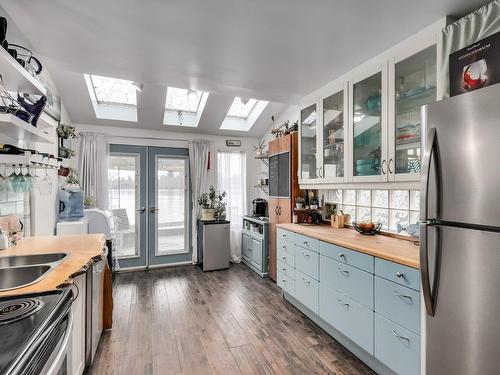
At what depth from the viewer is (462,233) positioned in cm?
118

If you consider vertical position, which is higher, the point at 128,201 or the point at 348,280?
the point at 128,201

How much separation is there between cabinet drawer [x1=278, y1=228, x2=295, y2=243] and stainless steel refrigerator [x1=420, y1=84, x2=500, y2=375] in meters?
1.69

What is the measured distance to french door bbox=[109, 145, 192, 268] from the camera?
14.3 feet

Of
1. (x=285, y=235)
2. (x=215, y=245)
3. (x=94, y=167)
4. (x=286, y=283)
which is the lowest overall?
(x=286, y=283)

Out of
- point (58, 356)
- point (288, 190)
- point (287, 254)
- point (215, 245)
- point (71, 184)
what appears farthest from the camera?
point (215, 245)

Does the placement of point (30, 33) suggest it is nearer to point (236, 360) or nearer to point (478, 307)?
point (236, 360)

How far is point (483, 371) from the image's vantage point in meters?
1.12

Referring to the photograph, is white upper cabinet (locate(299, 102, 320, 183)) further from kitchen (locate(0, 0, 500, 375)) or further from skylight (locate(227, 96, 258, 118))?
skylight (locate(227, 96, 258, 118))

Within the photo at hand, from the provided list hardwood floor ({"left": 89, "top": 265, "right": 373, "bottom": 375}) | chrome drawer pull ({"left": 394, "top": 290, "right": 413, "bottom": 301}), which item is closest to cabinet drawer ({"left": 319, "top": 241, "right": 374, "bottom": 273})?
chrome drawer pull ({"left": 394, "top": 290, "right": 413, "bottom": 301})

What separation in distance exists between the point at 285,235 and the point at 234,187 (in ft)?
6.77

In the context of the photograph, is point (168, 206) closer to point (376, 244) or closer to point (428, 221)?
point (376, 244)

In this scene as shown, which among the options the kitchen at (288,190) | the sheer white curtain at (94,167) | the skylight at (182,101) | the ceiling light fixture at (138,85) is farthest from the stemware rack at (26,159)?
the skylight at (182,101)

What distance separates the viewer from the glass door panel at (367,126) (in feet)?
7.09

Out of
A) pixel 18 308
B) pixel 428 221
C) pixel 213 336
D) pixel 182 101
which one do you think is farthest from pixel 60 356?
pixel 182 101
